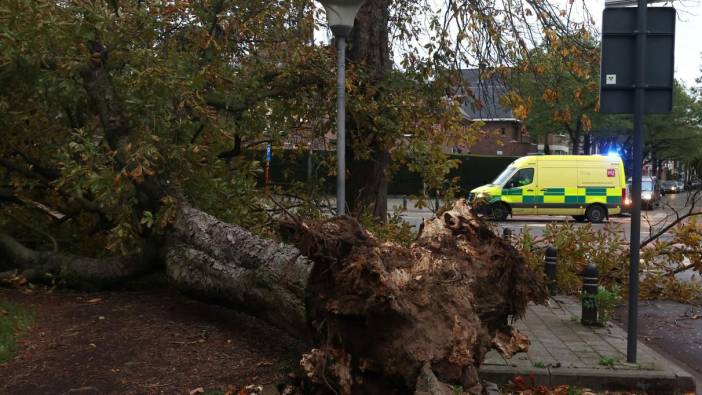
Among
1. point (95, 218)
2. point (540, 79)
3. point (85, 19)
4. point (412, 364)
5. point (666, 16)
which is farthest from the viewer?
point (540, 79)

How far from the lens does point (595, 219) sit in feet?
68.3

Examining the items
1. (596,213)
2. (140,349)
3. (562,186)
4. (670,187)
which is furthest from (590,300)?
(670,187)

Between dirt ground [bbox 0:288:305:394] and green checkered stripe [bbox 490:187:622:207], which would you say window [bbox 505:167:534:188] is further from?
dirt ground [bbox 0:288:305:394]

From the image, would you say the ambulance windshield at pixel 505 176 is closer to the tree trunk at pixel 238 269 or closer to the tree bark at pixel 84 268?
the tree bark at pixel 84 268

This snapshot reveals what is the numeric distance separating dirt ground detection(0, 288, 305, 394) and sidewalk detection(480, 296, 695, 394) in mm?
1623

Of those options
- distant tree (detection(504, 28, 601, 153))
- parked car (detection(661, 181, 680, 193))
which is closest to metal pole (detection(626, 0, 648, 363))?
distant tree (detection(504, 28, 601, 153))

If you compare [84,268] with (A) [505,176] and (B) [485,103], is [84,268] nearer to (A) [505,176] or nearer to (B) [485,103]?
(B) [485,103]

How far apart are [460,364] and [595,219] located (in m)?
18.6

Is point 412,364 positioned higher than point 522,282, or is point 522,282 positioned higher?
point 522,282

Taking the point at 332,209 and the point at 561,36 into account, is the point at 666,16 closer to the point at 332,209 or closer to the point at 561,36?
the point at 561,36

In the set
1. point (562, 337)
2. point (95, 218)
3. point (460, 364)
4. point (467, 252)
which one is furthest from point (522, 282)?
point (95, 218)

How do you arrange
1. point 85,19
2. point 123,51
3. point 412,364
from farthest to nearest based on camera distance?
point 123,51, point 85,19, point 412,364

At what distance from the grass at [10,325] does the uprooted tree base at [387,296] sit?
1.48 metres

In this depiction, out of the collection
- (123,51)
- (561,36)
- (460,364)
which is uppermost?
(561,36)
